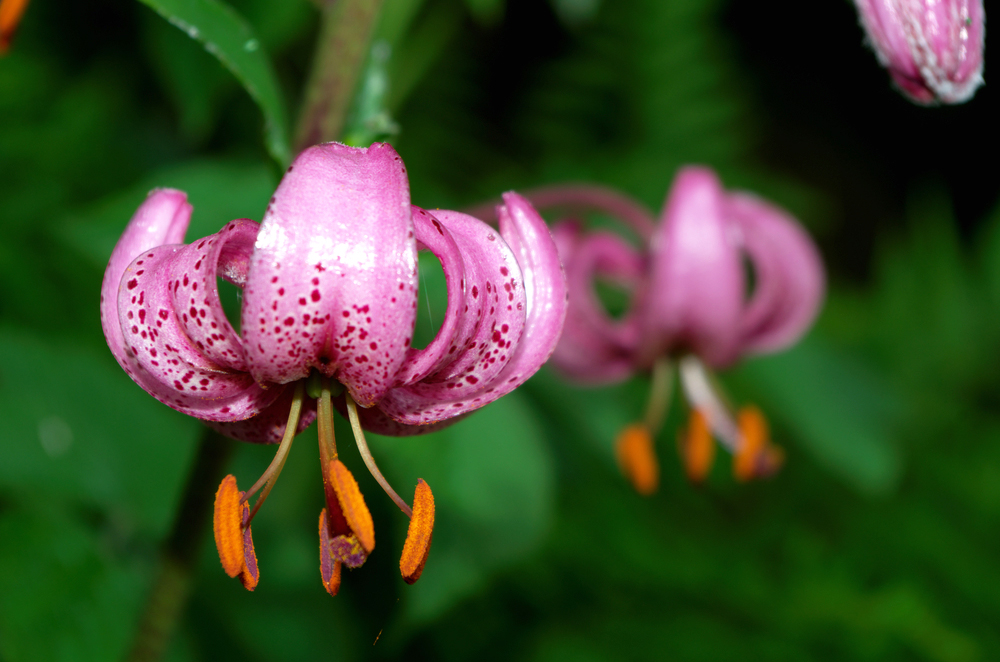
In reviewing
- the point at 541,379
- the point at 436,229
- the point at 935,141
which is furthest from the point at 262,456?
the point at 935,141

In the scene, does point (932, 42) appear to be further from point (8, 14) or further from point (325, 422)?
point (8, 14)

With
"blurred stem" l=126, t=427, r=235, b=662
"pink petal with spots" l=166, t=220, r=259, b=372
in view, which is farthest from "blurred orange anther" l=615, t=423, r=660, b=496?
"pink petal with spots" l=166, t=220, r=259, b=372

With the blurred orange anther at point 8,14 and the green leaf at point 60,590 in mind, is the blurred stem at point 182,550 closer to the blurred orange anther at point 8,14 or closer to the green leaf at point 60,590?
the green leaf at point 60,590

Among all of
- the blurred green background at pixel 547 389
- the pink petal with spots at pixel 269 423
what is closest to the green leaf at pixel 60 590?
the blurred green background at pixel 547 389

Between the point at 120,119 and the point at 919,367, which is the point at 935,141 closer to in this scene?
the point at 919,367

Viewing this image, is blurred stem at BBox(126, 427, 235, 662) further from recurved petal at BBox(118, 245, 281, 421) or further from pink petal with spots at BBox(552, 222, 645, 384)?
pink petal with spots at BBox(552, 222, 645, 384)
